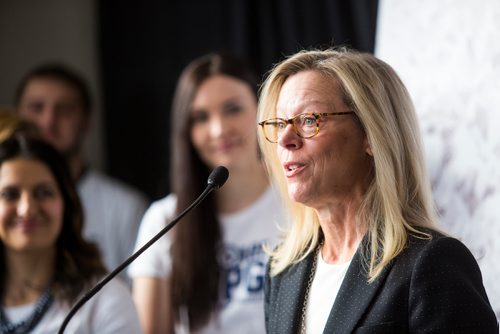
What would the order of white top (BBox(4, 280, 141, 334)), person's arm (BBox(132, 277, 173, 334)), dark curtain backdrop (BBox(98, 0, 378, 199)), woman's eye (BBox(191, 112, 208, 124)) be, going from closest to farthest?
white top (BBox(4, 280, 141, 334))
person's arm (BBox(132, 277, 173, 334))
woman's eye (BBox(191, 112, 208, 124))
dark curtain backdrop (BBox(98, 0, 378, 199))

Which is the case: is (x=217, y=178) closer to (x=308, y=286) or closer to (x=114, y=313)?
(x=308, y=286)

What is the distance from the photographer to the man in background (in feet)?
10.3

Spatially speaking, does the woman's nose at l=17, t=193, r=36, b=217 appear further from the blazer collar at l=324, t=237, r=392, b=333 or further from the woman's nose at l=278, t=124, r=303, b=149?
the blazer collar at l=324, t=237, r=392, b=333

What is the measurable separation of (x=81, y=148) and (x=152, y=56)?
0.49m

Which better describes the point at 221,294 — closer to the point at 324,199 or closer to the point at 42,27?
the point at 324,199

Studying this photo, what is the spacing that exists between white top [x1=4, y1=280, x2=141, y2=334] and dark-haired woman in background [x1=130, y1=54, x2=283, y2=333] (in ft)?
0.95

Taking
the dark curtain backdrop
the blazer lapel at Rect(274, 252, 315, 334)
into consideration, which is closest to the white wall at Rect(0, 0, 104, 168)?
the dark curtain backdrop

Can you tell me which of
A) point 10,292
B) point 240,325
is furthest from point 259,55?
point 10,292

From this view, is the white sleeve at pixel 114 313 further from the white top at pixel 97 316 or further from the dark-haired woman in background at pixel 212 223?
the dark-haired woman in background at pixel 212 223

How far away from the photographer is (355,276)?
1.51 metres

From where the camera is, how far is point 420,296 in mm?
1395

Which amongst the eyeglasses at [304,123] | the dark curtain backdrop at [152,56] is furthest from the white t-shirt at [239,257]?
the eyeglasses at [304,123]

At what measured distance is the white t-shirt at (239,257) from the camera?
2379 millimetres

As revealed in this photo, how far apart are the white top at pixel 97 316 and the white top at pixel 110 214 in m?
0.84
